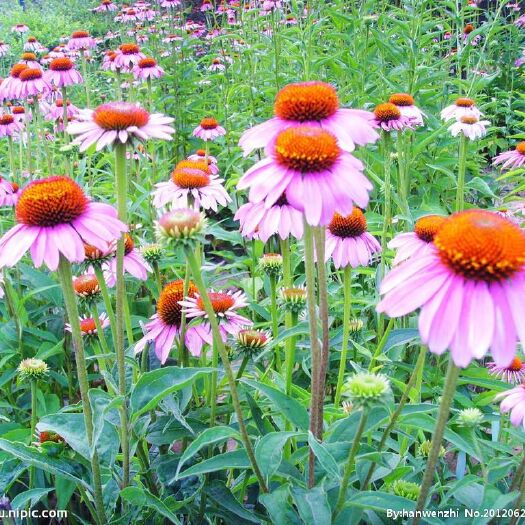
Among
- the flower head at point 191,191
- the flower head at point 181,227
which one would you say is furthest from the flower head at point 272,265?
the flower head at point 181,227

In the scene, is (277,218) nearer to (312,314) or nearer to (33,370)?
(312,314)

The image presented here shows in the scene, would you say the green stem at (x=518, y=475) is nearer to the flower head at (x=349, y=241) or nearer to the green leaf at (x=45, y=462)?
the flower head at (x=349, y=241)

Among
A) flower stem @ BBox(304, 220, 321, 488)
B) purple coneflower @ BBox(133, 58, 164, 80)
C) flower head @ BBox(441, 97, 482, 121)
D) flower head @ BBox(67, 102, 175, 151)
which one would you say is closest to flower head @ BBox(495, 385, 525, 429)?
flower stem @ BBox(304, 220, 321, 488)

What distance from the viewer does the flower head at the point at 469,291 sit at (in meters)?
0.79

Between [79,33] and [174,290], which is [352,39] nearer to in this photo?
[79,33]

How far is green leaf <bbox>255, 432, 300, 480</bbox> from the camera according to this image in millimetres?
1158

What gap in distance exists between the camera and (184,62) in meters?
5.15

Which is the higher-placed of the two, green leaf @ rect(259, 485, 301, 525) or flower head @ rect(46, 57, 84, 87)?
flower head @ rect(46, 57, 84, 87)

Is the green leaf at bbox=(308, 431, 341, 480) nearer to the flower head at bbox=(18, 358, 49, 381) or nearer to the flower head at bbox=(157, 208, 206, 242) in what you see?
the flower head at bbox=(157, 208, 206, 242)

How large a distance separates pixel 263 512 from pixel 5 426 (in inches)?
33.5

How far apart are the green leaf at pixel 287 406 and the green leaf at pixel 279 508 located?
141 millimetres

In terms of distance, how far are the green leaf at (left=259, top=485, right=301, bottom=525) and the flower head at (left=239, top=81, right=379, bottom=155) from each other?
2.28 ft

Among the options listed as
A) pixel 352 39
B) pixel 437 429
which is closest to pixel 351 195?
pixel 437 429

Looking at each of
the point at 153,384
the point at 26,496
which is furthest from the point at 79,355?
the point at 26,496
